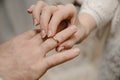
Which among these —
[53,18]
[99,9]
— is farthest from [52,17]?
[99,9]

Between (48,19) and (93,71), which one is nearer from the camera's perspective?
(48,19)

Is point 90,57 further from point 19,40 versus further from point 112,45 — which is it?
point 19,40

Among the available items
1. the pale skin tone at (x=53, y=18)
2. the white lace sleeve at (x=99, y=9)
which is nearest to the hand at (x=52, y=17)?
the pale skin tone at (x=53, y=18)

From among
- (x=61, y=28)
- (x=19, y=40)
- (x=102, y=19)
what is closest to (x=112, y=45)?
(x=102, y=19)

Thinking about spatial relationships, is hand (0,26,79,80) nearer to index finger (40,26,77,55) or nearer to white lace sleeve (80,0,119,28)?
index finger (40,26,77,55)

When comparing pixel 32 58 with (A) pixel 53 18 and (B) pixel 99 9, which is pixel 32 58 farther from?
(B) pixel 99 9

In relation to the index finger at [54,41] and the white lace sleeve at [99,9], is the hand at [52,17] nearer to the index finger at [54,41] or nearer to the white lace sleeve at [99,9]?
the index finger at [54,41]
